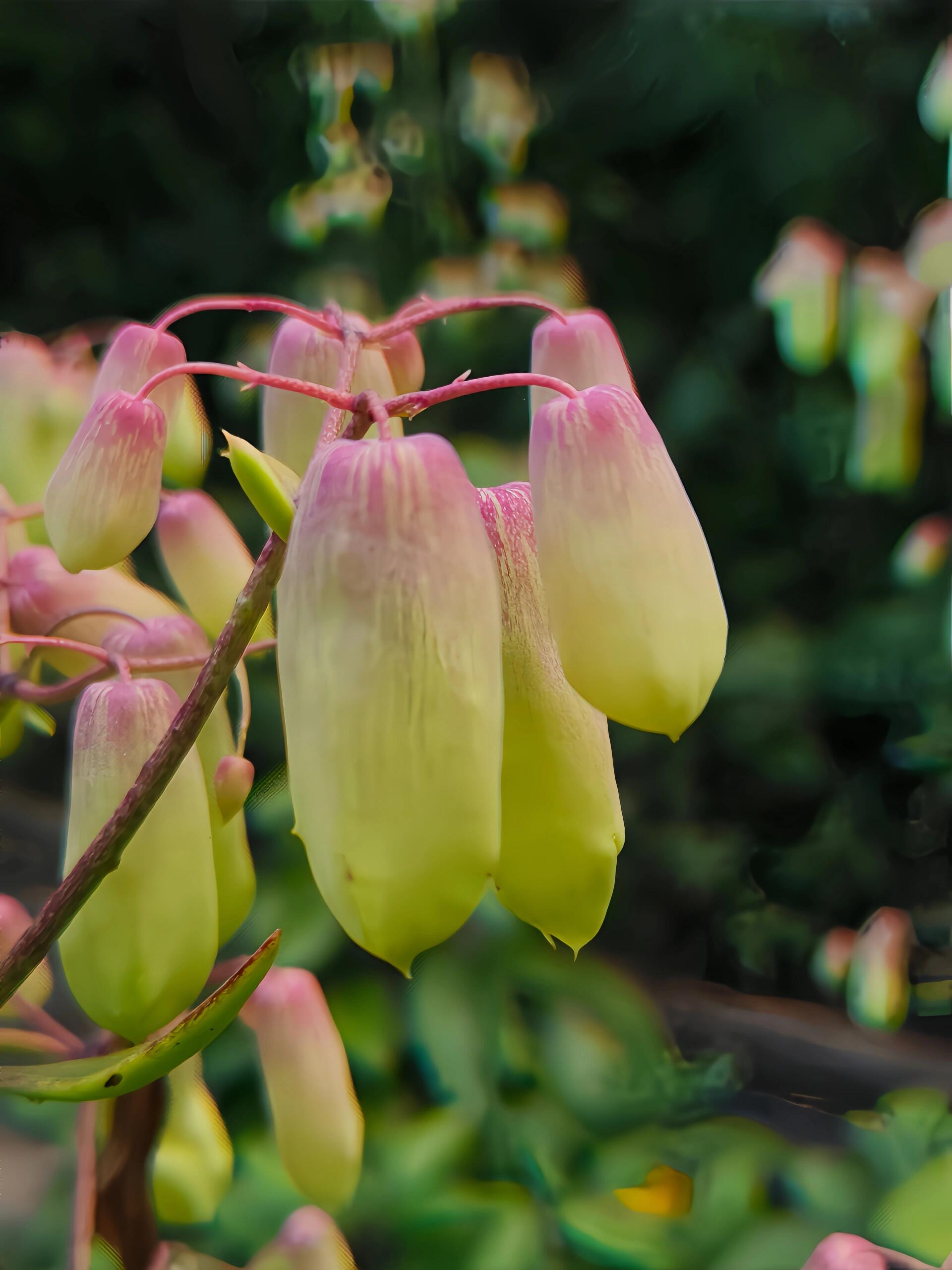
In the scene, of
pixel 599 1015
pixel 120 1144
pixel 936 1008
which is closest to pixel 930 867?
pixel 936 1008

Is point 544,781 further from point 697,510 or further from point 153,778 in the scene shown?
point 697,510

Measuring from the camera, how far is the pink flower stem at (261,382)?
0.11m

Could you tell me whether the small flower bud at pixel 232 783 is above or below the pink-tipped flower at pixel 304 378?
below

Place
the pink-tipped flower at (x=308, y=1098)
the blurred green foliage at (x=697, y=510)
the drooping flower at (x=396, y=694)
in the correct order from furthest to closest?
1. the blurred green foliage at (x=697, y=510)
2. the pink-tipped flower at (x=308, y=1098)
3. the drooping flower at (x=396, y=694)

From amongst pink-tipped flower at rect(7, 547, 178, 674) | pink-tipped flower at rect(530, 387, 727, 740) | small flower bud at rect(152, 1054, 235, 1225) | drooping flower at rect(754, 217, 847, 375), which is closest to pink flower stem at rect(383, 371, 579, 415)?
pink-tipped flower at rect(530, 387, 727, 740)

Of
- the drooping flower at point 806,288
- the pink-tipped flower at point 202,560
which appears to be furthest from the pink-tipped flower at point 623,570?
the drooping flower at point 806,288

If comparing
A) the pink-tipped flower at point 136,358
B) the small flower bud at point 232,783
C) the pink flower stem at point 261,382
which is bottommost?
the small flower bud at point 232,783

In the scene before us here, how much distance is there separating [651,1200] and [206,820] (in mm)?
372

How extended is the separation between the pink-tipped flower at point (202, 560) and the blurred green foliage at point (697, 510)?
15cm

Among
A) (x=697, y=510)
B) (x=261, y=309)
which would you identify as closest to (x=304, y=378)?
(x=261, y=309)

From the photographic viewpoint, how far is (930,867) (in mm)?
471

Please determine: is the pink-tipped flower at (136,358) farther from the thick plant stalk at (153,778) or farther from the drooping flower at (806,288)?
the drooping flower at (806,288)

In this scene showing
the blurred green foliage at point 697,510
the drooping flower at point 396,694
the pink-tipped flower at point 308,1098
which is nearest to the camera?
the drooping flower at point 396,694

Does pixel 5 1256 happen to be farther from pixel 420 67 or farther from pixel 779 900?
pixel 420 67
